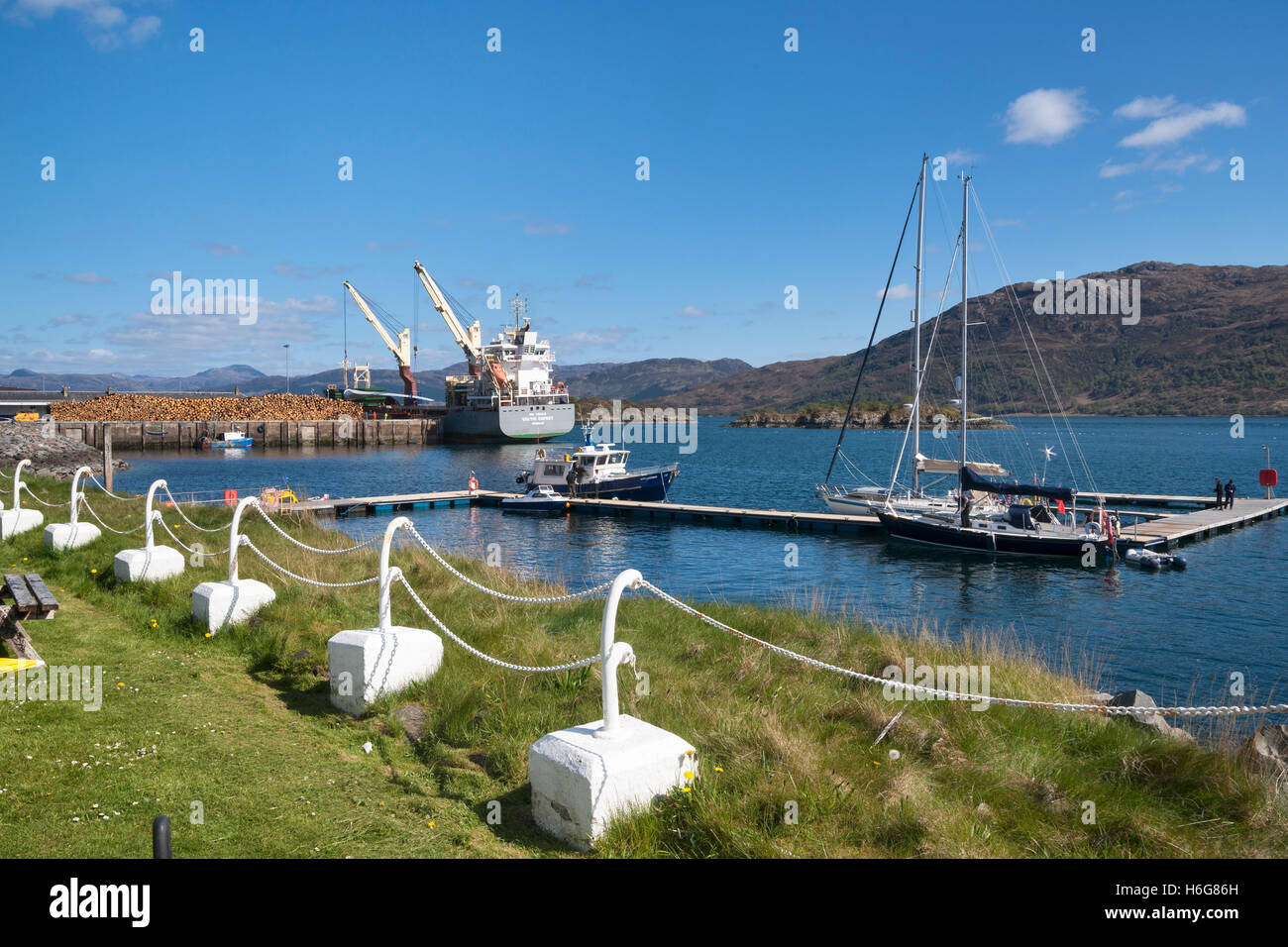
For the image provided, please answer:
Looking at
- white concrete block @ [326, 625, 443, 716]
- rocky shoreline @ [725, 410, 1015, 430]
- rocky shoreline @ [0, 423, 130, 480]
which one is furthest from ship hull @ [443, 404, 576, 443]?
white concrete block @ [326, 625, 443, 716]

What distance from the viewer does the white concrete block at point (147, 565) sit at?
10547 millimetres

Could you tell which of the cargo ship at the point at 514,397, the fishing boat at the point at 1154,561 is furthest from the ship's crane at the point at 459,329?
the fishing boat at the point at 1154,561

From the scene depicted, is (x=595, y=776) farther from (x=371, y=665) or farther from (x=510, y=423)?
(x=510, y=423)

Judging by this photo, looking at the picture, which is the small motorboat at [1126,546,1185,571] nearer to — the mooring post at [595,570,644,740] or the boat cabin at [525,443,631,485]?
the boat cabin at [525,443,631,485]

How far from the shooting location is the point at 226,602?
8.81 metres

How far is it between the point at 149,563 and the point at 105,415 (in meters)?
101

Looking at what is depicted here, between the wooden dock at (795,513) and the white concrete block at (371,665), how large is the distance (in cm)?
2309

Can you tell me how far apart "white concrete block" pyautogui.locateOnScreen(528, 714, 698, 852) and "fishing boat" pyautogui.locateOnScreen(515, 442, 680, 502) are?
3664 cm

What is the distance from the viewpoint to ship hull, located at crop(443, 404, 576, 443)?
97812 millimetres

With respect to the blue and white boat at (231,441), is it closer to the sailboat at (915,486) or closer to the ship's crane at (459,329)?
the ship's crane at (459,329)

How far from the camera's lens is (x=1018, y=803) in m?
5.11

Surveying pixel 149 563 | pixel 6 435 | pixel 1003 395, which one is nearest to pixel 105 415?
pixel 6 435
